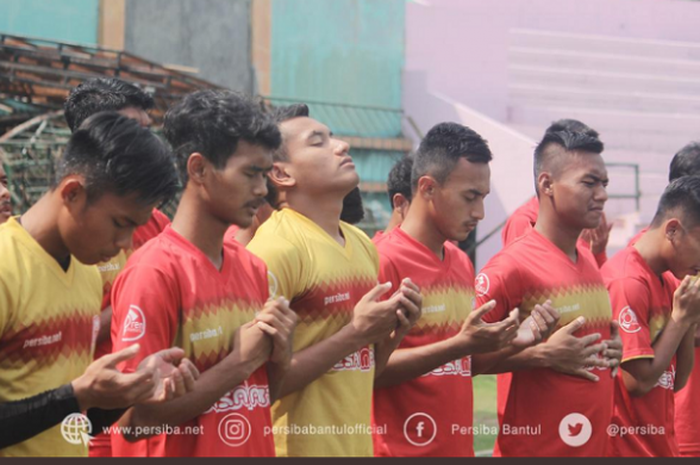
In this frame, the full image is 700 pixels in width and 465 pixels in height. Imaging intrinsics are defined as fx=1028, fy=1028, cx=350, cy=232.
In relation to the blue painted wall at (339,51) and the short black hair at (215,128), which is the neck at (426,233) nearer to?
the short black hair at (215,128)

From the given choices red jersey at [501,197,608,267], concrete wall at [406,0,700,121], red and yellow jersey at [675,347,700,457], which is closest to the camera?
red and yellow jersey at [675,347,700,457]

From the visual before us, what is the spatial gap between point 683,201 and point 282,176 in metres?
2.01

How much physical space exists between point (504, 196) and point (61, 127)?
6072 millimetres

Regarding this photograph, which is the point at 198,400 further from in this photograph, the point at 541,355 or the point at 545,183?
the point at 545,183

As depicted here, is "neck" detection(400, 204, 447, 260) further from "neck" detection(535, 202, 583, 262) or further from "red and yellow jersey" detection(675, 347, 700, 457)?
"red and yellow jersey" detection(675, 347, 700, 457)

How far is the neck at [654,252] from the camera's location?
4758 mm

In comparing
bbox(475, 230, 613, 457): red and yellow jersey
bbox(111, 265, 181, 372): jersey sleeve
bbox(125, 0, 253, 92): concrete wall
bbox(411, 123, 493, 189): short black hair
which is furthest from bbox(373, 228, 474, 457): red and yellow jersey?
bbox(125, 0, 253, 92): concrete wall

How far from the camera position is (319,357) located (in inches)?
136

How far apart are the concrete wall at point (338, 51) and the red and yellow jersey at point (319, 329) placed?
12.2 m

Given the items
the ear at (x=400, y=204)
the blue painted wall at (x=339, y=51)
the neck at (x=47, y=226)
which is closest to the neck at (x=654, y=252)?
the ear at (x=400, y=204)

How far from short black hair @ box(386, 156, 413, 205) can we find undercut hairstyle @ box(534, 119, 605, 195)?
818mm

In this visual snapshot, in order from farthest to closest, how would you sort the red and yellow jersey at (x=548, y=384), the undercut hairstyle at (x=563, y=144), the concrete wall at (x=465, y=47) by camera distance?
the concrete wall at (x=465, y=47) → the undercut hairstyle at (x=563, y=144) → the red and yellow jersey at (x=548, y=384)

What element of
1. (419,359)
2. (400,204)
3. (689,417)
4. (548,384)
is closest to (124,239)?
(419,359)

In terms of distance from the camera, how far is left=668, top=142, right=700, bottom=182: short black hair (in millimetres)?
5586
